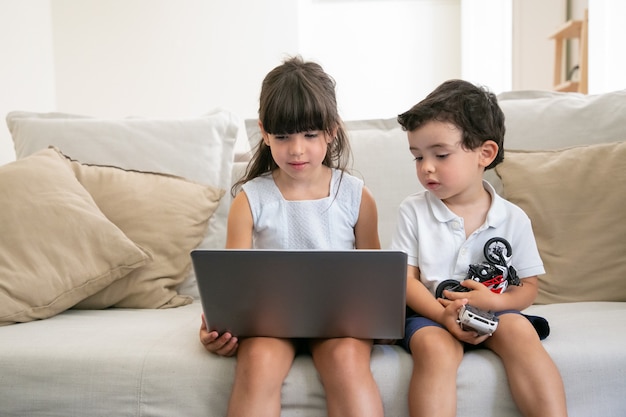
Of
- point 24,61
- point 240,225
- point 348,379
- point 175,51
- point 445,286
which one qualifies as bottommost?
point 348,379

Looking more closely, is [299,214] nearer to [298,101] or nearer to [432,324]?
[298,101]

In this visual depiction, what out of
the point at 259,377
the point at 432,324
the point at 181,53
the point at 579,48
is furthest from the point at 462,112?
the point at 181,53

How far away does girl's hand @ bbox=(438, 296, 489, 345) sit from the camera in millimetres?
1222

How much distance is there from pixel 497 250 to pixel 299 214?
0.44 metres

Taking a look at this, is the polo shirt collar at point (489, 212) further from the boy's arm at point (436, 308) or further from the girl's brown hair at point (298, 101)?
the girl's brown hair at point (298, 101)

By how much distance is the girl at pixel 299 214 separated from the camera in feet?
3.84

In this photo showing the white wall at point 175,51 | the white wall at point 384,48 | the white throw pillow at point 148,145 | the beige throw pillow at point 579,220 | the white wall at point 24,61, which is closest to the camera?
the beige throw pillow at point 579,220

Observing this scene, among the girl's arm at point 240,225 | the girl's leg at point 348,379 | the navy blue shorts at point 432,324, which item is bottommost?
the girl's leg at point 348,379


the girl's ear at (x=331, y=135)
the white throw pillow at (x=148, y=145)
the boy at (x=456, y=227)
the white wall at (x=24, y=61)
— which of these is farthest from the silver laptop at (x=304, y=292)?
the white wall at (x=24, y=61)

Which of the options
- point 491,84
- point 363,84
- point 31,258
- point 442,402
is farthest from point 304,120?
point 363,84

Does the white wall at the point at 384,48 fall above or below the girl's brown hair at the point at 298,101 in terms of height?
above

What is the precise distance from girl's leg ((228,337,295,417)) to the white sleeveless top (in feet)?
1.08

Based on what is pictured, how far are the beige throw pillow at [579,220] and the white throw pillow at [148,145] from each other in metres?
0.82

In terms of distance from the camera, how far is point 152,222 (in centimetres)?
176
